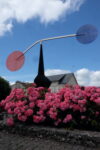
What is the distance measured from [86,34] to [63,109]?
202cm

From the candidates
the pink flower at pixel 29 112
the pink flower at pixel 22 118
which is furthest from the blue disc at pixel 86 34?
the pink flower at pixel 22 118

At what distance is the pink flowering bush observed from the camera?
3176 millimetres

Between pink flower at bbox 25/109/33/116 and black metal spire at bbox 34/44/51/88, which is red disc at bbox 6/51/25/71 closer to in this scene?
black metal spire at bbox 34/44/51/88

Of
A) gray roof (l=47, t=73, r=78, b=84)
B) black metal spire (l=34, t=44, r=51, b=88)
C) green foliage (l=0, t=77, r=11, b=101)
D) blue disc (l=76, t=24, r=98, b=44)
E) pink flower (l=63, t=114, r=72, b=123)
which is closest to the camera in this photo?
pink flower (l=63, t=114, r=72, b=123)

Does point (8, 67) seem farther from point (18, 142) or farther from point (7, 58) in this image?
point (18, 142)

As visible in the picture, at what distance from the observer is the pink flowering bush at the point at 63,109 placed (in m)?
3.18

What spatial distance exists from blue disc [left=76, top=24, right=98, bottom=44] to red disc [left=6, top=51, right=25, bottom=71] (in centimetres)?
158

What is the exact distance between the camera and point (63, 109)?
326cm

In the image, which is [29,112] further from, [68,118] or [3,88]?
[3,88]

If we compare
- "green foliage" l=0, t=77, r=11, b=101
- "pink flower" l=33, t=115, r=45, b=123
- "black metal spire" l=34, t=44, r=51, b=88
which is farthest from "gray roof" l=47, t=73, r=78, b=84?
"pink flower" l=33, t=115, r=45, b=123

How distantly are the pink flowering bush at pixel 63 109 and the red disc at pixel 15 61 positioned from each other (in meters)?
1.14

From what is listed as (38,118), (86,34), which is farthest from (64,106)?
(86,34)

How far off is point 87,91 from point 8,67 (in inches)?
89.5

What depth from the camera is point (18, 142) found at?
115 inches
